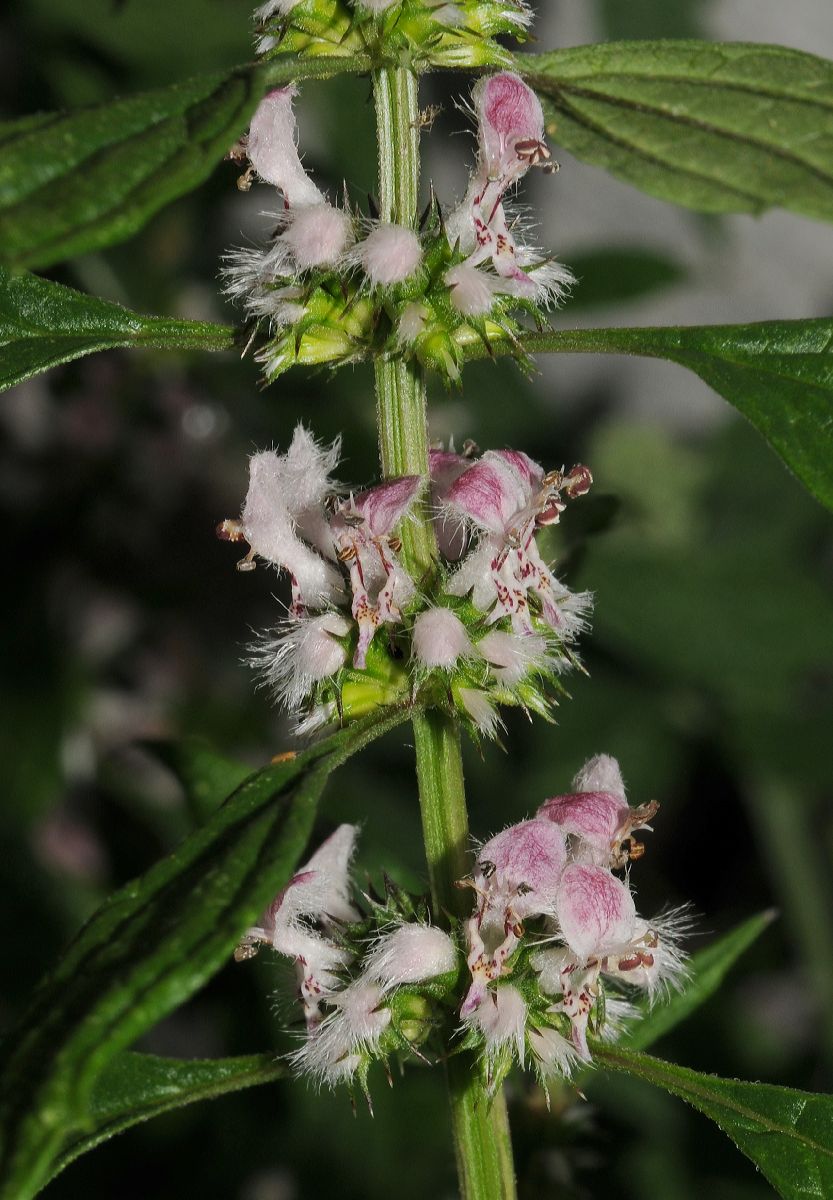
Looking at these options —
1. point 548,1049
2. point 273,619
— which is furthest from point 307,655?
point 273,619

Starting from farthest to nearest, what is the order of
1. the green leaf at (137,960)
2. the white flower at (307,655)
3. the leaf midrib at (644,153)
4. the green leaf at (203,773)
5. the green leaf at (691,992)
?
the green leaf at (203,773), the green leaf at (691,992), the leaf midrib at (644,153), the white flower at (307,655), the green leaf at (137,960)

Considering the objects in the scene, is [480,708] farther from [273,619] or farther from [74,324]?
[273,619]

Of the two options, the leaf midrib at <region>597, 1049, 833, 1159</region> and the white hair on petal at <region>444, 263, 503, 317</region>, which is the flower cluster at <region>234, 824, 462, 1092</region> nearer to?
the leaf midrib at <region>597, 1049, 833, 1159</region>

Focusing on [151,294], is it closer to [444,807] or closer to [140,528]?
[140,528]

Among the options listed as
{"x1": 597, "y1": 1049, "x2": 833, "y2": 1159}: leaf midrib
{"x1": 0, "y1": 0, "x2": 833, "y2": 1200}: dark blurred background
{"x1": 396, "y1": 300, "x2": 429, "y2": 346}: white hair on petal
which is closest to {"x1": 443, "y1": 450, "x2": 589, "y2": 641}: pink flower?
{"x1": 396, "y1": 300, "x2": 429, "y2": 346}: white hair on petal

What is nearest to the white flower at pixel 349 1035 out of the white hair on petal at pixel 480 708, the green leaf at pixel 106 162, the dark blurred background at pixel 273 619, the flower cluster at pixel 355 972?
the flower cluster at pixel 355 972

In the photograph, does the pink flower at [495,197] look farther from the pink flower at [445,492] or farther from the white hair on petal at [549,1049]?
the white hair on petal at [549,1049]

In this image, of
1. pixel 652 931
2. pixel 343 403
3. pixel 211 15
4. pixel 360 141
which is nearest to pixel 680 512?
pixel 343 403
